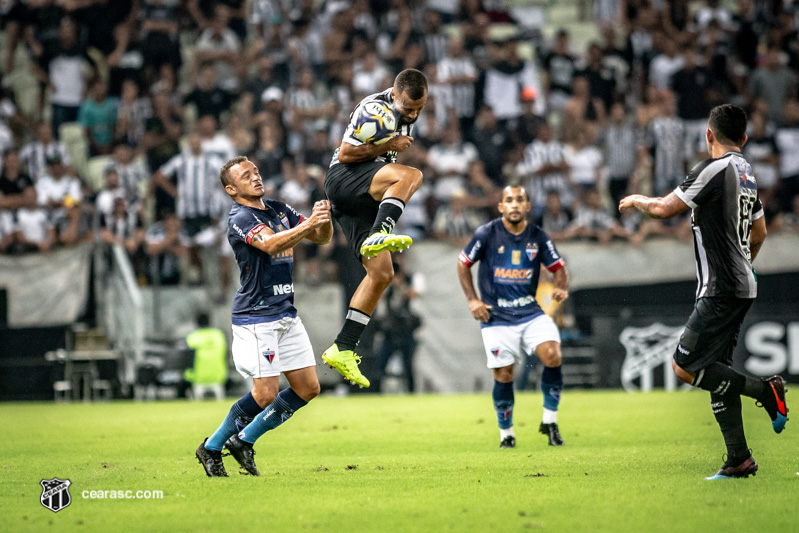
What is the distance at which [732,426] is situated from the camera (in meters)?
7.16

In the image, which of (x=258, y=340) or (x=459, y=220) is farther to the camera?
(x=459, y=220)

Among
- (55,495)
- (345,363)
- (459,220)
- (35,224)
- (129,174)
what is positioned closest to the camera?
(55,495)

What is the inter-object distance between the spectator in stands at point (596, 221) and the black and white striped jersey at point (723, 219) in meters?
10.9

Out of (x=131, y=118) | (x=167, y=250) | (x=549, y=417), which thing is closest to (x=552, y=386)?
(x=549, y=417)

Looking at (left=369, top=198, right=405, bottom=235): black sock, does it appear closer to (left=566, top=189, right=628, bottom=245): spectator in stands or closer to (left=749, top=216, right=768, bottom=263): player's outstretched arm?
(left=749, top=216, right=768, bottom=263): player's outstretched arm

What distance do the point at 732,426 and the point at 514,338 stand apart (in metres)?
3.66

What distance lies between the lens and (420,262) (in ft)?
60.1

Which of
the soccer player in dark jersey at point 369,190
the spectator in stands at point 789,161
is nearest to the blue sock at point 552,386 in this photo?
the soccer player in dark jersey at point 369,190

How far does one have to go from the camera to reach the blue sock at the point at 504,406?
1017 centimetres

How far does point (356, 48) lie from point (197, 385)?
298 inches

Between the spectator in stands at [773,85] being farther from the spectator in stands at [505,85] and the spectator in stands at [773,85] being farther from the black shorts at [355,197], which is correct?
the black shorts at [355,197]

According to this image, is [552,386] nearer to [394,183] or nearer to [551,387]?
[551,387]

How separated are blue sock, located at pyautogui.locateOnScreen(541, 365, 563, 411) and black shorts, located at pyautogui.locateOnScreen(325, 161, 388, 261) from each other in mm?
3117

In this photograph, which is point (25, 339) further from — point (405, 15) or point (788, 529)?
point (788, 529)
